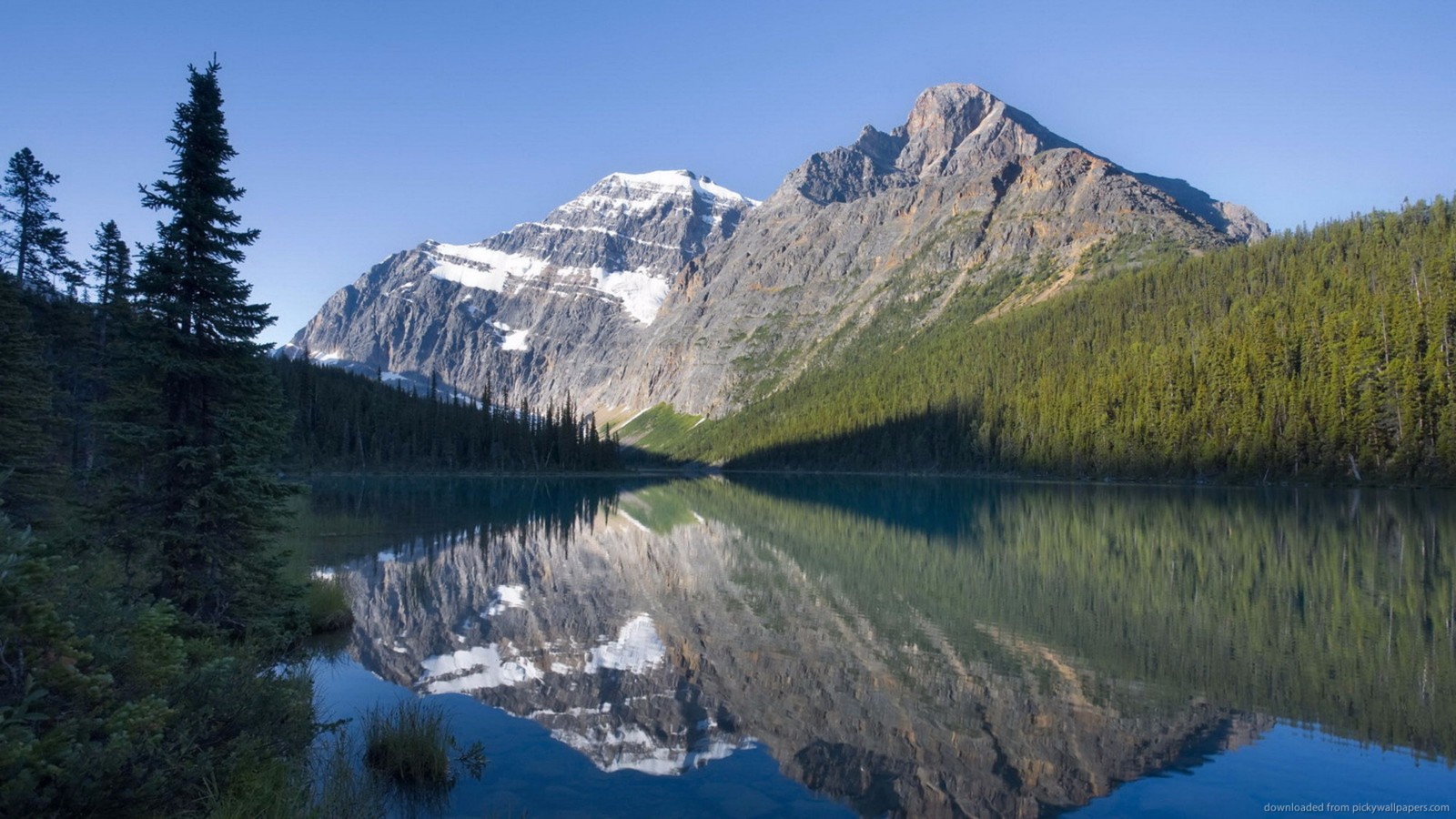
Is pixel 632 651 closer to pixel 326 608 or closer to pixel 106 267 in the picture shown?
pixel 326 608

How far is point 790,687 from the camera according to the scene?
17094 millimetres

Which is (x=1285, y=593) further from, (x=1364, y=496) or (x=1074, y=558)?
(x=1364, y=496)

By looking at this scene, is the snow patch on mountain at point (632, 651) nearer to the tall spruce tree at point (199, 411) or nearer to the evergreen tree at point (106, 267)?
the tall spruce tree at point (199, 411)

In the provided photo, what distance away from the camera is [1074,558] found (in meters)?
33.5

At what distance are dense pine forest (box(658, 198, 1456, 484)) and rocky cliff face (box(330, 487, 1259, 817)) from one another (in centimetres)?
7158

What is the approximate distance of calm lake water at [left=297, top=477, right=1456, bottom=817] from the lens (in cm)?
1209

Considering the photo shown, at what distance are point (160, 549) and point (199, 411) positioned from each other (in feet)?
9.42

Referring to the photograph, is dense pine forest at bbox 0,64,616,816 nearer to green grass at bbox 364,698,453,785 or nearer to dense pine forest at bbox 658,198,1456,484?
green grass at bbox 364,698,453,785

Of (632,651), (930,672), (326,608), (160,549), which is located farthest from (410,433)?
(930,672)

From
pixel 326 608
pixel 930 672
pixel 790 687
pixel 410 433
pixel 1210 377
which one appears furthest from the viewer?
pixel 410 433

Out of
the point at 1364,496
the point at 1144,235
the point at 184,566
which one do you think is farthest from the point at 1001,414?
the point at 184,566

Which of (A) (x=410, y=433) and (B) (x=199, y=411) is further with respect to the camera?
(A) (x=410, y=433)

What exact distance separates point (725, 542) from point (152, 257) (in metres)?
32.8

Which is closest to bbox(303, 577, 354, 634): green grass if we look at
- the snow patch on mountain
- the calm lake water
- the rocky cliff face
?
the rocky cliff face
